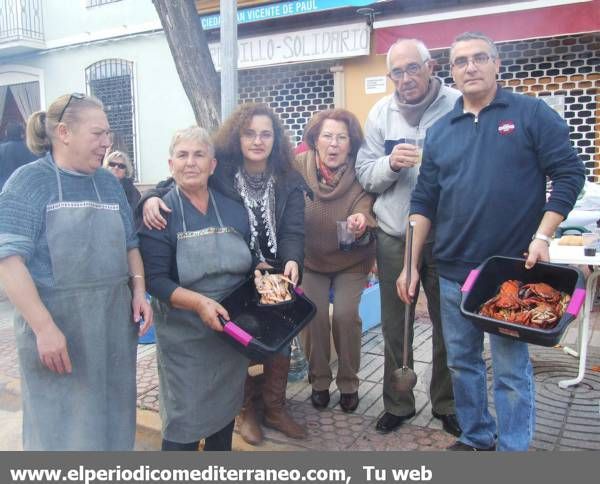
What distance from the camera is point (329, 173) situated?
349cm

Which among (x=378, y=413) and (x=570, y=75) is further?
(x=570, y=75)

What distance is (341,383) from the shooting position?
3.64 meters

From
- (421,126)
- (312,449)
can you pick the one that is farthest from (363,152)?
(312,449)

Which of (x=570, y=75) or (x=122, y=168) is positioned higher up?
(x=570, y=75)

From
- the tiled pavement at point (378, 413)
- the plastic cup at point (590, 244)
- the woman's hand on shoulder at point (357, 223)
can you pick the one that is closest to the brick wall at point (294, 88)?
the tiled pavement at point (378, 413)

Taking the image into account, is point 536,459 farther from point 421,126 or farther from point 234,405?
point 421,126

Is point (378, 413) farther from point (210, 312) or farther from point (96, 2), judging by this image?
point (96, 2)

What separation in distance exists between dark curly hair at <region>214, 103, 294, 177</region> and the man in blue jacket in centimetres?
81

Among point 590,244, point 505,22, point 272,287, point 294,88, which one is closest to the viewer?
point 272,287

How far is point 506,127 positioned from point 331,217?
1247 mm

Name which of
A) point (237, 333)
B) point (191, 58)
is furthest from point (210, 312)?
point (191, 58)

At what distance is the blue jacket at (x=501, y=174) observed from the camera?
2.47 metres

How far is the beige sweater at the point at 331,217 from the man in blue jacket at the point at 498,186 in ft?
2.38

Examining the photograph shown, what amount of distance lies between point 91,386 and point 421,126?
218 cm
